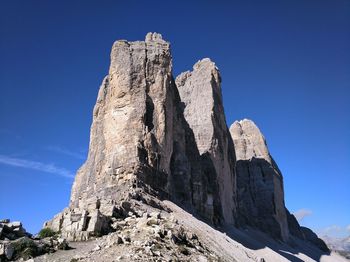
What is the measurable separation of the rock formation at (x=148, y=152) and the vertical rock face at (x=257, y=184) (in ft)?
33.9

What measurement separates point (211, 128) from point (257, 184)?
1118 inches

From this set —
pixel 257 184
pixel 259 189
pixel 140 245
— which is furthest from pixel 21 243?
pixel 257 184

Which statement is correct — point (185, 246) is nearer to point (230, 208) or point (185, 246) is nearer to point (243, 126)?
point (230, 208)

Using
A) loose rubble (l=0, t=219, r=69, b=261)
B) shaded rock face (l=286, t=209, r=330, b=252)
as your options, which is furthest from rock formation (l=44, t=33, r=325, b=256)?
shaded rock face (l=286, t=209, r=330, b=252)

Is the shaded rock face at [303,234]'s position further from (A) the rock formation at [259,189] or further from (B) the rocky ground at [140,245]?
(B) the rocky ground at [140,245]

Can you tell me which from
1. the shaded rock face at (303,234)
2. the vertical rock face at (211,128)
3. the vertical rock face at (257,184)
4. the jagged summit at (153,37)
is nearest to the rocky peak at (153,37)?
the jagged summit at (153,37)

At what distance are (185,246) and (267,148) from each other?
254 ft

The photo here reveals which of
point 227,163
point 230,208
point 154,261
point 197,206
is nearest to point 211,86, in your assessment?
point 227,163

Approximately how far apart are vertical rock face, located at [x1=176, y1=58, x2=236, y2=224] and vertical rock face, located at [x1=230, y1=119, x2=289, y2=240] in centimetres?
1087

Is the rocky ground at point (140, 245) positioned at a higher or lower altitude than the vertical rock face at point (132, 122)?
lower

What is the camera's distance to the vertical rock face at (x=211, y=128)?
60219 millimetres

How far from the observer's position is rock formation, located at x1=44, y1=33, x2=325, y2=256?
101 feet

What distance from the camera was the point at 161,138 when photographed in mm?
42188

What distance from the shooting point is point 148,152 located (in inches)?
1577
